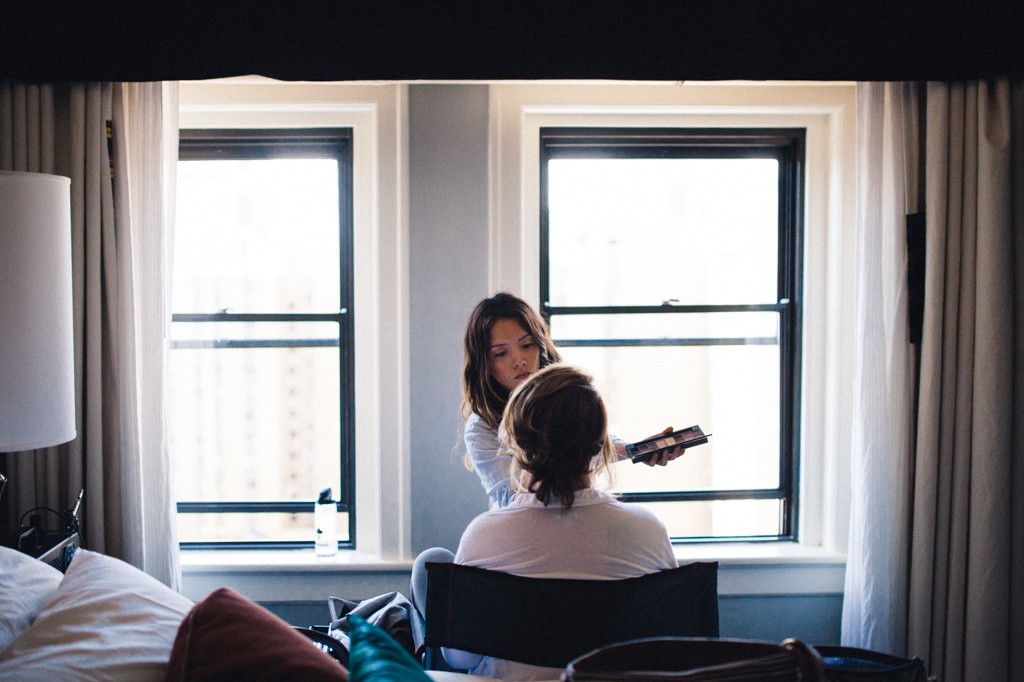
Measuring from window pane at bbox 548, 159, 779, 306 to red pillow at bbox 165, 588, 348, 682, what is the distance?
1743 millimetres

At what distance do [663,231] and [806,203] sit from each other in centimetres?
49

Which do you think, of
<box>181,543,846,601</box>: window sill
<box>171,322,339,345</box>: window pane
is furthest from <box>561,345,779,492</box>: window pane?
<box>171,322,339,345</box>: window pane

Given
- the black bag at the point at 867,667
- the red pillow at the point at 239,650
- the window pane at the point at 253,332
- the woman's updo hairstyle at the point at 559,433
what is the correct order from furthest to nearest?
the window pane at the point at 253,332, the woman's updo hairstyle at the point at 559,433, the black bag at the point at 867,667, the red pillow at the point at 239,650

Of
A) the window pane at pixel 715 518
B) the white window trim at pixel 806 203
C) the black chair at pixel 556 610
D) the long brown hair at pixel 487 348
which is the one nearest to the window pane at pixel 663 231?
the white window trim at pixel 806 203

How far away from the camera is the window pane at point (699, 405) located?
275cm

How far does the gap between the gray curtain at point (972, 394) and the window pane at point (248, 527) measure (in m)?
1.90

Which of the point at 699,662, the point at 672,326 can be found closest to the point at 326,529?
the point at 672,326

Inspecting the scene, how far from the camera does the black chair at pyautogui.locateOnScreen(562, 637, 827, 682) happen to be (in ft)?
3.02

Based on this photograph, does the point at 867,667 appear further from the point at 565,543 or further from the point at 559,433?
the point at 559,433

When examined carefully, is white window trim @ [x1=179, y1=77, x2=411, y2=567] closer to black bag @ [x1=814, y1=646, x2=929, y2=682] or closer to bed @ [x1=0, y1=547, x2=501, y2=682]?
bed @ [x1=0, y1=547, x2=501, y2=682]

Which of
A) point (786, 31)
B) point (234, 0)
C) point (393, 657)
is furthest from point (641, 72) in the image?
point (393, 657)

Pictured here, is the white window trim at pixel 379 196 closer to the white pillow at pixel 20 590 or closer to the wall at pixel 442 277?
the wall at pixel 442 277

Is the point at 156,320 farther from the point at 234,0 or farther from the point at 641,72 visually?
the point at 641,72

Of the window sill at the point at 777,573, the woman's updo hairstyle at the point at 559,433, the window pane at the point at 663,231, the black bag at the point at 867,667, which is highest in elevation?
the window pane at the point at 663,231
